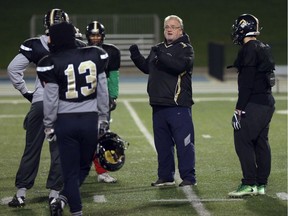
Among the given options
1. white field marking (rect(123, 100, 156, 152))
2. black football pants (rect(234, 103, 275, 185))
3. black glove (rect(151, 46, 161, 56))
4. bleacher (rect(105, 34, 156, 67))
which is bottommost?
bleacher (rect(105, 34, 156, 67))

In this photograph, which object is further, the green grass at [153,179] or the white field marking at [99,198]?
the white field marking at [99,198]

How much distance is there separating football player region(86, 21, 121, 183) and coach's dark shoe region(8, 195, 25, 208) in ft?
5.31

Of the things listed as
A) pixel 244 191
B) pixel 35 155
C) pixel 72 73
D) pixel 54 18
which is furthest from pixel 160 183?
pixel 72 73

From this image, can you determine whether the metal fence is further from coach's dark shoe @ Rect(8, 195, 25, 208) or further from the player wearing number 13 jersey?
the player wearing number 13 jersey

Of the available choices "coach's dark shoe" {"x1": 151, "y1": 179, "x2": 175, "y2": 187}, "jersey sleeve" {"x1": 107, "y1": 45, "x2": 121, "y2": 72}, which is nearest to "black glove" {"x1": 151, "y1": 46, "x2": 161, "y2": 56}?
"jersey sleeve" {"x1": 107, "y1": 45, "x2": 121, "y2": 72}

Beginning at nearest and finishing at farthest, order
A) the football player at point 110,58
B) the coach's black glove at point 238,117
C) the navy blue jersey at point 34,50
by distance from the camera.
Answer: the navy blue jersey at point 34,50 < the coach's black glove at point 238,117 < the football player at point 110,58

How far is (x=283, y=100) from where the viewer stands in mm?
20500

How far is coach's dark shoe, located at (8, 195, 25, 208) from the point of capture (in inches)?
353

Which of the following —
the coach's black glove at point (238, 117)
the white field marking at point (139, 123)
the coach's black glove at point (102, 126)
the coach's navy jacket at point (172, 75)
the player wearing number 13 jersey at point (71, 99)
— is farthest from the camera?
the white field marking at point (139, 123)

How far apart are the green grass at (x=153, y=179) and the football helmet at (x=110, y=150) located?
485mm

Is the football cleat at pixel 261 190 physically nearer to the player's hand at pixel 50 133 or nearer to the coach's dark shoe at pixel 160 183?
the coach's dark shoe at pixel 160 183

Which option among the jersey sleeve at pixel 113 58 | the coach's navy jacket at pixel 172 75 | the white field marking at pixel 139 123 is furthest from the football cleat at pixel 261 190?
the white field marking at pixel 139 123

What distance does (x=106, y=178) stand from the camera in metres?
10.5

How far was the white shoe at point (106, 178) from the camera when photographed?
10457 mm
